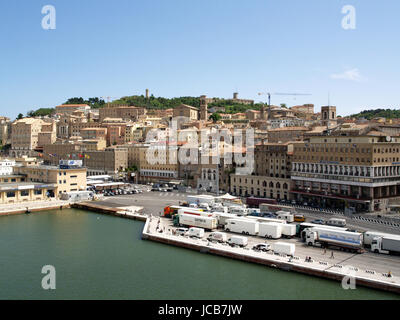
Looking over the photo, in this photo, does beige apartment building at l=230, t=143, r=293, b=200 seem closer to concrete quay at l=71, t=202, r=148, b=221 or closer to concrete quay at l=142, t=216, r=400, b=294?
concrete quay at l=71, t=202, r=148, b=221

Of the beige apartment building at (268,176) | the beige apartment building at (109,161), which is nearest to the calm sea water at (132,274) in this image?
the beige apartment building at (268,176)

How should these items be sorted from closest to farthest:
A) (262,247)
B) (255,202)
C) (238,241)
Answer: (262,247) → (238,241) → (255,202)

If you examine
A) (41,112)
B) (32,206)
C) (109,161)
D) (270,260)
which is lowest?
(270,260)

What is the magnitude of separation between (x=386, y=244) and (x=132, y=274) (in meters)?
11.2

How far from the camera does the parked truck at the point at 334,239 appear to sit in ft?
63.0

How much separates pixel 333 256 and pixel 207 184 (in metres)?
23.2

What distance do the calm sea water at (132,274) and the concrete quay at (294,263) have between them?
0.28 metres

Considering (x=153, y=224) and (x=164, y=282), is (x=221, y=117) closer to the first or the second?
(x=153, y=224)

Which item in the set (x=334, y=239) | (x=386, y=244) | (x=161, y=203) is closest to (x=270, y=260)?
(x=334, y=239)

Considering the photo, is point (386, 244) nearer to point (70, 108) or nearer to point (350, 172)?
point (350, 172)

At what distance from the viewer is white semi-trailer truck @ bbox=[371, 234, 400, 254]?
18.6 metres

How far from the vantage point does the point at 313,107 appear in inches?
4070

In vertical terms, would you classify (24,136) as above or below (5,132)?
Answer: below

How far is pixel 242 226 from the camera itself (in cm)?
2281
